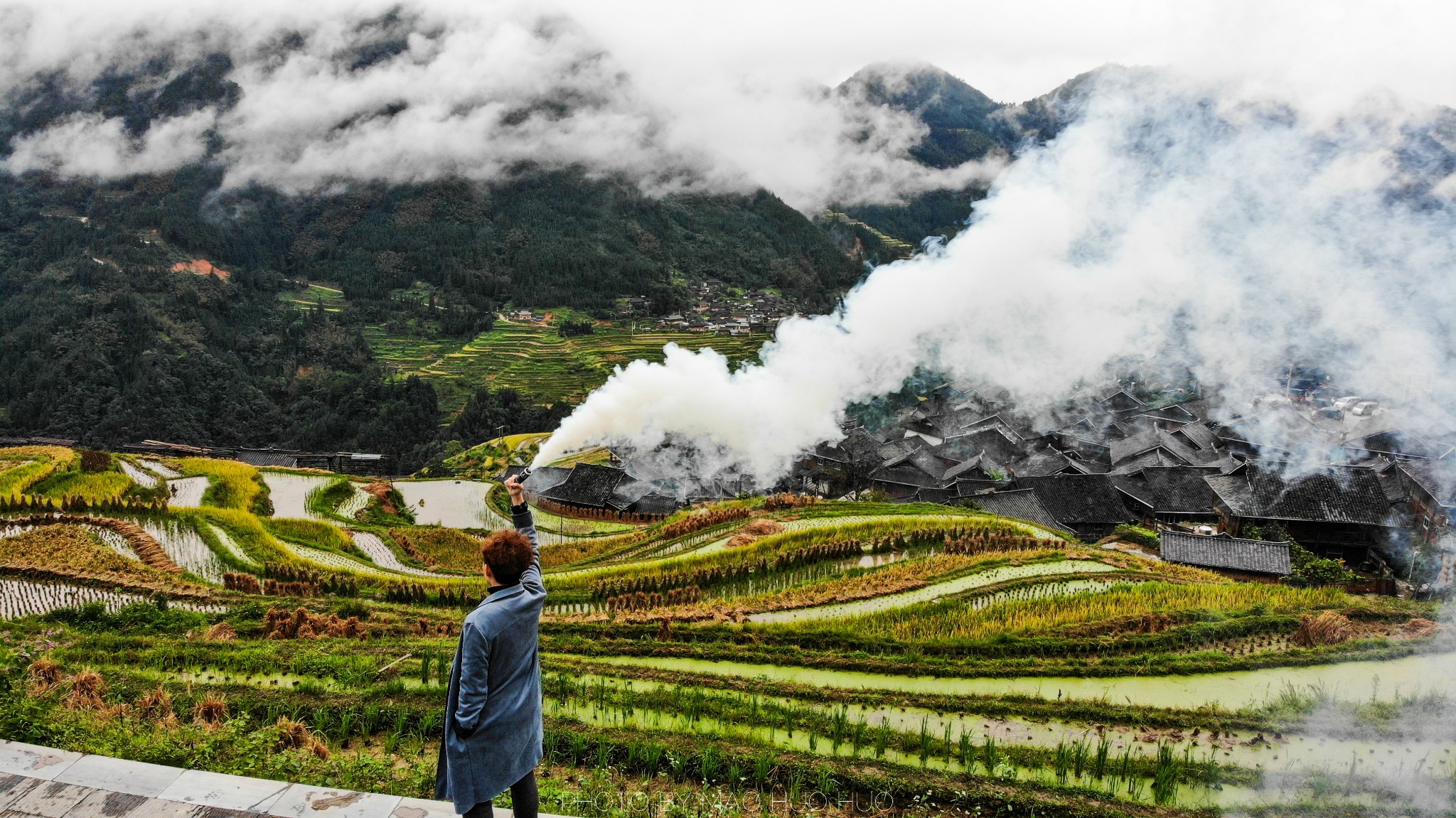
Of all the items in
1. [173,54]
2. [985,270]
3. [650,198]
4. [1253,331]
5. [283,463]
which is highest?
[173,54]

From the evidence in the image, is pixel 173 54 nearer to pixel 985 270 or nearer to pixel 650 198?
pixel 650 198

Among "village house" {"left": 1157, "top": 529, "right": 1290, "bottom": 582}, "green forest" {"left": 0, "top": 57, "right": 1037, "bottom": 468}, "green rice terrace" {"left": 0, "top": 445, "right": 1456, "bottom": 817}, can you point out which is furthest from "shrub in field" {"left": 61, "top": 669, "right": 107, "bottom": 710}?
"green forest" {"left": 0, "top": 57, "right": 1037, "bottom": 468}

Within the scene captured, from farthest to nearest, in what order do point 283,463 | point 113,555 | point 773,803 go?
point 283,463
point 113,555
point 773,803

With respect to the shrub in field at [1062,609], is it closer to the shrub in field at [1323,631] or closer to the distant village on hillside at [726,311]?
the shrub in field at [1323,631]

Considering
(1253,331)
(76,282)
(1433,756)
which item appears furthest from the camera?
(76,282)

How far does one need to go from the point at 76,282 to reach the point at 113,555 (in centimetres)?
7826

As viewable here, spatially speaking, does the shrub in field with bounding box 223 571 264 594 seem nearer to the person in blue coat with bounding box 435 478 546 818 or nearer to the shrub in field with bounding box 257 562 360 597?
the shrub in field with bounding box 257 562 360 597

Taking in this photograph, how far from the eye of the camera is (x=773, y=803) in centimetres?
590

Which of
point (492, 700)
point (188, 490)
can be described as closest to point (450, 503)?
point (188, 490)

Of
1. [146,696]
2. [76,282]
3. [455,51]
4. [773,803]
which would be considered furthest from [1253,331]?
[455,51]

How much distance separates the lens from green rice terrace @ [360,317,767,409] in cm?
6488

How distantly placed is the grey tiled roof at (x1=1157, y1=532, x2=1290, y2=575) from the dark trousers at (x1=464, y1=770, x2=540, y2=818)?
65.7 feet

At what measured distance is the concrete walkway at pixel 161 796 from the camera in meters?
4.68

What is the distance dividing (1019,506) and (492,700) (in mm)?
25815
